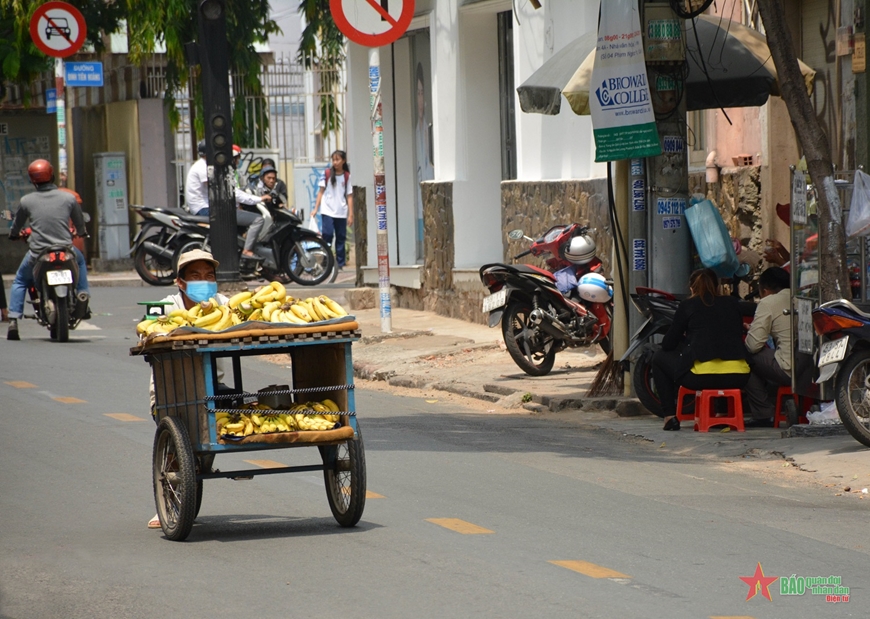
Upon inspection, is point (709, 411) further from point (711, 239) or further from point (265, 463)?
point (265, 463)

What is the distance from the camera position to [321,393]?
7324 mm

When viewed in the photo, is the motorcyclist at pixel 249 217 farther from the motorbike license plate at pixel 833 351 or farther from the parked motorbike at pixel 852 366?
the parked motorbike at pixel 852 366

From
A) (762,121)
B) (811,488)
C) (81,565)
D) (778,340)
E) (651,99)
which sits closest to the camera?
(81,565)

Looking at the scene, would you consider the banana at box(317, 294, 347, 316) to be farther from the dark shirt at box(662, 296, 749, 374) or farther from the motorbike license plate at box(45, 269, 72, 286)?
the motorbike license plate at box(45, 269, 72, 286)

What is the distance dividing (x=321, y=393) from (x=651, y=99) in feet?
16.1

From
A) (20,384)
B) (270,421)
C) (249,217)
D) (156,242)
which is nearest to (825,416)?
(270,421)

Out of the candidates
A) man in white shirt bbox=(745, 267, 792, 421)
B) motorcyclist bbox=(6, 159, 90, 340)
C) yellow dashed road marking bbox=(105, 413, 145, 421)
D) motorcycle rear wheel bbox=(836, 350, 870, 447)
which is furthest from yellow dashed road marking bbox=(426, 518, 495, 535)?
motorcyclist bbox=(6, 159, 90, 340)

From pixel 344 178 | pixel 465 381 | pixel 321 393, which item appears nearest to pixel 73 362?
pixel 465 381

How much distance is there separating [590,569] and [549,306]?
677cm

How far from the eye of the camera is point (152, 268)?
22.2 metres

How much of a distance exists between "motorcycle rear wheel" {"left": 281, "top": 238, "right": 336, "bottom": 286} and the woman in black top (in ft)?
39.9

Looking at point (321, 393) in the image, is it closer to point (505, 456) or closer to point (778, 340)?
point (505, 456)

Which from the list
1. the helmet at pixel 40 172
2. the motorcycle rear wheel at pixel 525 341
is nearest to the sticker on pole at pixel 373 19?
the motorcycle rear wheel at pixel 525 341

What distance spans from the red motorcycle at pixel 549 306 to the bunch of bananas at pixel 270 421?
593 centimetres
